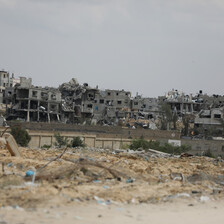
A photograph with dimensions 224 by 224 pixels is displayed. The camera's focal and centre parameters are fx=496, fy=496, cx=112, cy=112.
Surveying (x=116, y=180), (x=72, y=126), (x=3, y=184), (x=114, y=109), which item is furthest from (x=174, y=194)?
(x=114, y=109)

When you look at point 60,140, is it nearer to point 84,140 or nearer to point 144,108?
point 84,140

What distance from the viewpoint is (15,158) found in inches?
616

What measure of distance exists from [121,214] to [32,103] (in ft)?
187

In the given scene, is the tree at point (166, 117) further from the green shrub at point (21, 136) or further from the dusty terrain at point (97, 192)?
the dusty terrain at point (97, 192)

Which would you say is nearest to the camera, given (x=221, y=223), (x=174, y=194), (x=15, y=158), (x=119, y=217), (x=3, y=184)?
(x=119, y=217)

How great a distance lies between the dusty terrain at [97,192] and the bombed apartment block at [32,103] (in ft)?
161

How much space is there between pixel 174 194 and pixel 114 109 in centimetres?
6387

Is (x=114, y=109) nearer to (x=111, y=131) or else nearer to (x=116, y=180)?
(x=111, y=131)

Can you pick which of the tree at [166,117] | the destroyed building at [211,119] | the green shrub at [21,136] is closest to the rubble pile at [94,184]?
the green shrub at [21,136]

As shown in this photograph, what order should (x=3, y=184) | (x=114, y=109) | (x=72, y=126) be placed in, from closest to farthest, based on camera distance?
(x=3, y=184)
(x=72, y=126)
(x=114, y=109)

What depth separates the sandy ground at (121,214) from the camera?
28.1 ft

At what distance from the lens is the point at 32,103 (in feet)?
214

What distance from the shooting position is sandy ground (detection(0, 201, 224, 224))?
8.56m

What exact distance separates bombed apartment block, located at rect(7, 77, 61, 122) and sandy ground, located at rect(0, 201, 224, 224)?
54145mm
